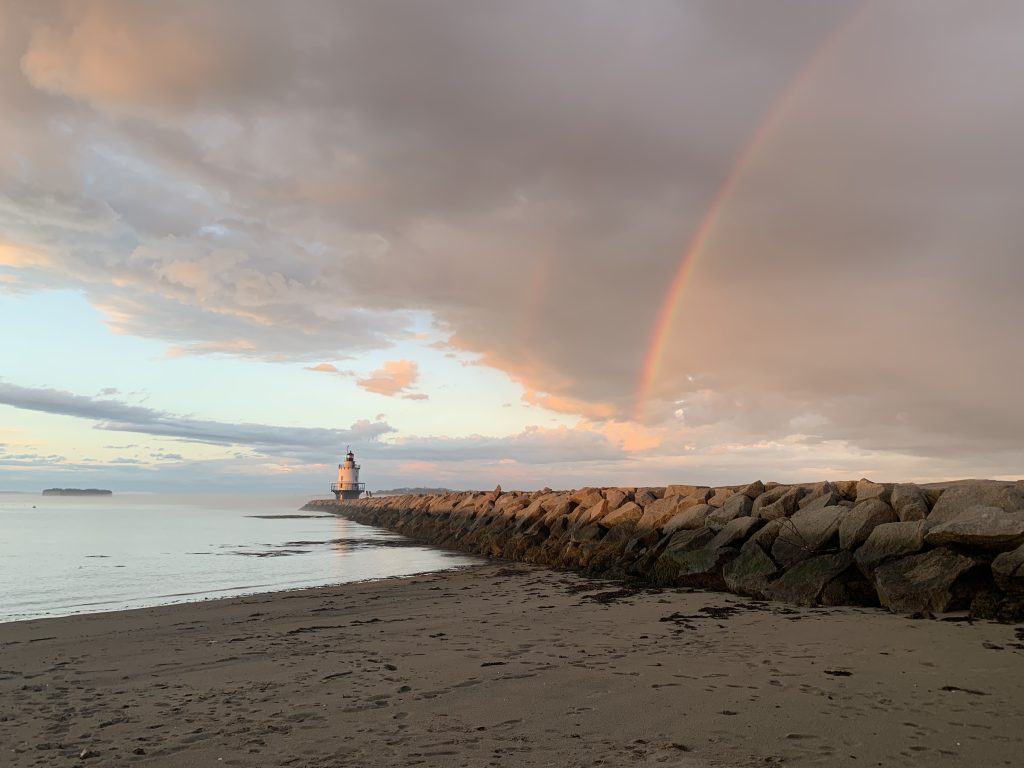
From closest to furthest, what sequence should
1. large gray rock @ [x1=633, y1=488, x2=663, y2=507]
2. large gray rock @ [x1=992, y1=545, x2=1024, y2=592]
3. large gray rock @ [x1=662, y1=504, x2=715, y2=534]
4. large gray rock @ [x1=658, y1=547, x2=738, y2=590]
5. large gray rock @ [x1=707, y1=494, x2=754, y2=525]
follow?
large gray rock @ [x1=992, y1=545, x2=1024, y2=592] → large gray rock @ [x1=658, y1=547, x2=738, y2=590] → large gray rock @ [x1=707, y1=494, x2=754, y2=525] → large gray rock @ [x1=662, y1=504, x2=715, y2=534] → large gray rock @ [x1=633, y1=488, x2=663, y2=507]

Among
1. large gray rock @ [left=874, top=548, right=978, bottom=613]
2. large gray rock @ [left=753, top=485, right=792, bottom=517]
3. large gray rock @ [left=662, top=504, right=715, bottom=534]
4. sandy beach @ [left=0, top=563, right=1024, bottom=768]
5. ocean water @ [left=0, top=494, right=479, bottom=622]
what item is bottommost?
ocean water @ [left=0, top=494, right=479, bottom=622]

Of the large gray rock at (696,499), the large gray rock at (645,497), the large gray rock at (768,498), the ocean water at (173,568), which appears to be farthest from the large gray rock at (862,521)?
the ocean water at (173,568)

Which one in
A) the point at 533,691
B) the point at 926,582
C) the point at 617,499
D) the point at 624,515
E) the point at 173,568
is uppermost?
the point at 617,499

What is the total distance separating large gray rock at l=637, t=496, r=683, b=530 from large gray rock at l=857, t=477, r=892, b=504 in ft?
13.9

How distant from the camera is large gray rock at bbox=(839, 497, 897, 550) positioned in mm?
9758

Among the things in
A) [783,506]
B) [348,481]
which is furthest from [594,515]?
[348,481]

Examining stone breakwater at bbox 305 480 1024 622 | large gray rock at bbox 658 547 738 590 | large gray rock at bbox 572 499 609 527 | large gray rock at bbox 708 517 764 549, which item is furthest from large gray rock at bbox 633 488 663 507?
large gray rock at bbox 708 517 764 549

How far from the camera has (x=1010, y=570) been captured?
7664 mm

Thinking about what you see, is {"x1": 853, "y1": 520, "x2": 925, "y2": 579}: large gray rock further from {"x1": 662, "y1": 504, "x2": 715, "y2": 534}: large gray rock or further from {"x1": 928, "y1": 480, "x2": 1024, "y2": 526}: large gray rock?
{"x1": 662, "y1": 504, "x2": 715, "y2": 534}: large gray rock

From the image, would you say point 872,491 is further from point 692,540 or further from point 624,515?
point 624,515

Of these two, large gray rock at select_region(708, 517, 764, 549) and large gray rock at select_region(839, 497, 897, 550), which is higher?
large gray rock at select_region(839, 497, 897, 550)

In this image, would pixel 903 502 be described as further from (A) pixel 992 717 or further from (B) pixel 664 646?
(A) pixel 992 717

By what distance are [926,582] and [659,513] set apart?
7211 mm

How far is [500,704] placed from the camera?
17.8ft
